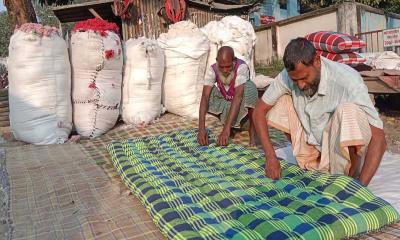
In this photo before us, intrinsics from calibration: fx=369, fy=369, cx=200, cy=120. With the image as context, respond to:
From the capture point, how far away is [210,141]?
308 cm

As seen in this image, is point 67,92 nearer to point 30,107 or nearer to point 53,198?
point 30,107

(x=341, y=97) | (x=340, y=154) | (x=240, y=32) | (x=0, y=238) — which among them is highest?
(x=240, y=32)

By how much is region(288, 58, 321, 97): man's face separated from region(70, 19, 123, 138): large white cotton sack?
7.52 feet

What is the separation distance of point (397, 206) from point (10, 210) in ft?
6.63

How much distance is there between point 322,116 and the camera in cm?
207

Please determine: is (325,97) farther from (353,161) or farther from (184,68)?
(184,68)

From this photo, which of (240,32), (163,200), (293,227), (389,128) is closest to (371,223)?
(293,227)

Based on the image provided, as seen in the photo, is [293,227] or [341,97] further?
[341,97]

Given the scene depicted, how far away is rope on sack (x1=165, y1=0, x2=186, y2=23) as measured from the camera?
7344 millimetres

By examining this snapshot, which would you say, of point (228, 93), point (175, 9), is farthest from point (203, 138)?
point (175, 9)

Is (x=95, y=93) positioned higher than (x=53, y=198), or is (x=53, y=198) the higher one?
(x=95, y=93)

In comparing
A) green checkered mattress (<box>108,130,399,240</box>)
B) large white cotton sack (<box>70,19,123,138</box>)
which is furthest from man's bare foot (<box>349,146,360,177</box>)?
large white cotton sack (<box>70,19,123,138</box>)

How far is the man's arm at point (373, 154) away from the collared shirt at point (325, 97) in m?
0.05

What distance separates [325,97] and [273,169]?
1.61ft
